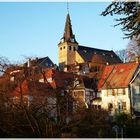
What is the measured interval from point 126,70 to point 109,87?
353 centimetres

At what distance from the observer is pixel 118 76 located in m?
51.0

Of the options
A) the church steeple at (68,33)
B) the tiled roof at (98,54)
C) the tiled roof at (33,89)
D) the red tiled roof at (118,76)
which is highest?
the church steeple at (68,33)

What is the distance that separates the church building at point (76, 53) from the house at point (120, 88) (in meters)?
44.3

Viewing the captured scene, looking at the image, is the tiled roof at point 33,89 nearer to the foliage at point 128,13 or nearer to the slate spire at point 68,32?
the foliage at point 128,13

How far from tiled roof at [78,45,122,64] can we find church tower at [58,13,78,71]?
7.99 feet

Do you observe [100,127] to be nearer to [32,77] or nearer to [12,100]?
[32,77]

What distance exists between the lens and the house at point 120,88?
48406mm

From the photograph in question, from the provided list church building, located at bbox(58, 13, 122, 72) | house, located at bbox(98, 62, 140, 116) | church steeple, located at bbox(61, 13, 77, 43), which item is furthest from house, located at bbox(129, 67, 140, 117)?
church steeple, located at bbox(61, 13, 77, 43)

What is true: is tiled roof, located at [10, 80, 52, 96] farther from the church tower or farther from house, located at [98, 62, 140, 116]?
the church tower

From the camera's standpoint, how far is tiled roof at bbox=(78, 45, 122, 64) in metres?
99.6

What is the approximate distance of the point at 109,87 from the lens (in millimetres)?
50781

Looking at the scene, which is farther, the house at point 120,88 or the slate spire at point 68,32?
the slate spire at point 68,32

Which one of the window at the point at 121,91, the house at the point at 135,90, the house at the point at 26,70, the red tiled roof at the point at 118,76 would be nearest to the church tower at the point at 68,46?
the red tiled roof at the point at 118,76

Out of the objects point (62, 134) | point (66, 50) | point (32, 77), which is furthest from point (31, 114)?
point (66, 50)
